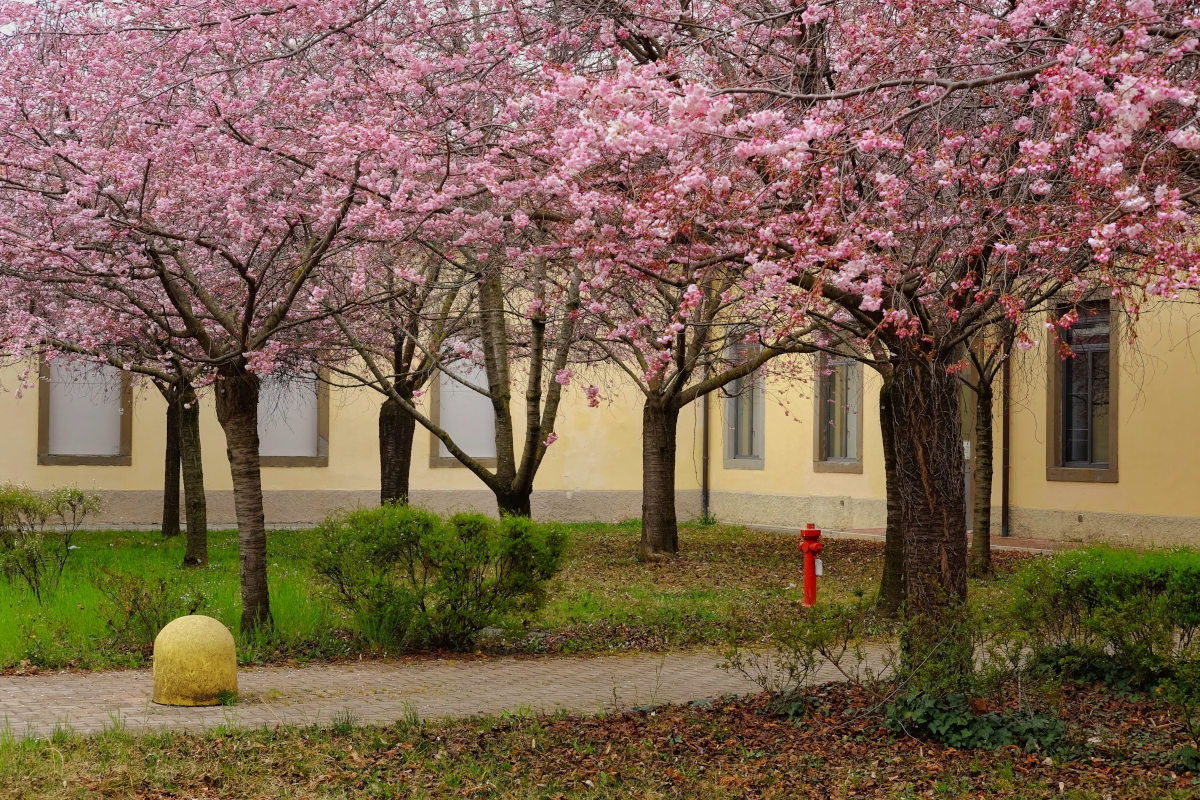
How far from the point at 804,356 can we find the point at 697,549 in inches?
172

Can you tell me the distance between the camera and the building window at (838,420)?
21.8 metres

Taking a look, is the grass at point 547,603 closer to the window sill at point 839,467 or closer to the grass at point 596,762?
the grass at point 596,762

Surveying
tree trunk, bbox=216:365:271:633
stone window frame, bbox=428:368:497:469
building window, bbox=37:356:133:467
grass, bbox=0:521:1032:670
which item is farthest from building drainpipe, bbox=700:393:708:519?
tree trunk, bbox=216:365:271:633

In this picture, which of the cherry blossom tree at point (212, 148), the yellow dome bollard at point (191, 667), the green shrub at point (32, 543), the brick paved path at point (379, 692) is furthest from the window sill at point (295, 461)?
the yellow dome bollard at point (191, 667)

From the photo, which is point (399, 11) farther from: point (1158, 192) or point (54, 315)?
point (54, 315)

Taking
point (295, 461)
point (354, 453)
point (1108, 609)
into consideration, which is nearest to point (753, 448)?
point (354, 453)

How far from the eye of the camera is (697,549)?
18219 mm

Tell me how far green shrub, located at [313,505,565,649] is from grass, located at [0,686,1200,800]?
2.46 metres

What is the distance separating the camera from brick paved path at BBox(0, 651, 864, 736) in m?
7.14

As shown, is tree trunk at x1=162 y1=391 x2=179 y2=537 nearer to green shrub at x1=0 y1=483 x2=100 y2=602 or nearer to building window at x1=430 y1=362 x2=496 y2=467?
green shrub at x1=0 y1=483 x2=100 y2=602

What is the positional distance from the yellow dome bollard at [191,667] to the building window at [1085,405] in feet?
44.3

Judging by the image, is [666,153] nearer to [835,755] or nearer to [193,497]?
[835,755]

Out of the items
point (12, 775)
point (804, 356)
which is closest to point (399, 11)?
point (12, 775)

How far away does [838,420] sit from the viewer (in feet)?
72.9
